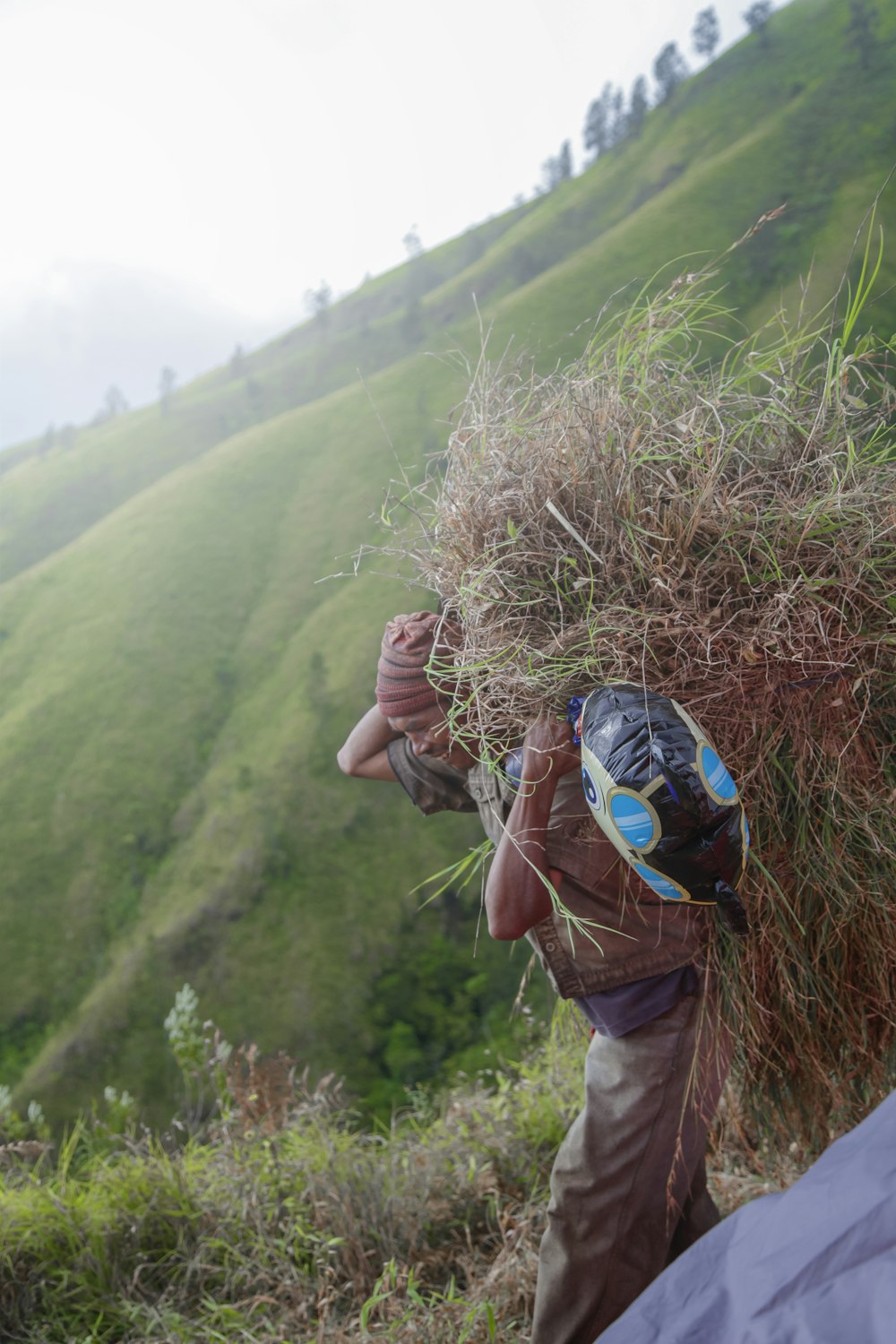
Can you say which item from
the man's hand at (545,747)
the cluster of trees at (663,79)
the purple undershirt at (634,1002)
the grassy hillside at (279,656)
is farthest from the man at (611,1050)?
the cluster of trees at (663,79)

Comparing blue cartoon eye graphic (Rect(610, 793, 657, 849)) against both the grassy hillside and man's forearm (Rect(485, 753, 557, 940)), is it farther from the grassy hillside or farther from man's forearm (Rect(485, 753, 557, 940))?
the grassy hillside

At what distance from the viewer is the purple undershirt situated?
4.99ft

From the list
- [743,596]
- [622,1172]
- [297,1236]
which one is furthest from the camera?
[297,1236]

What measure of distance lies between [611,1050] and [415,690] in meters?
0.73

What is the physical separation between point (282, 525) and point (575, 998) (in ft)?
30.8

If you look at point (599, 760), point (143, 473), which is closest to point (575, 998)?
point (599, 760)

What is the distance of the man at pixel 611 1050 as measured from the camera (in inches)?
59.3

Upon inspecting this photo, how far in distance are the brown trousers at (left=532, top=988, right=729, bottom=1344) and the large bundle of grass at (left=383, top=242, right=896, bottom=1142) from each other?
13 cm

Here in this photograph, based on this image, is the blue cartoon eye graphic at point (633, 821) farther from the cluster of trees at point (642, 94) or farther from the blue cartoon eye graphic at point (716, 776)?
the cluster of trees at point (642, 94)

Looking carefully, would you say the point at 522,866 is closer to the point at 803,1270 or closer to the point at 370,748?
the point at 370,748

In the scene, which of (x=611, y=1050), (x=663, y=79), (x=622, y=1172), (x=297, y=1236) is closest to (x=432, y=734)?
(x=611, y=1050)

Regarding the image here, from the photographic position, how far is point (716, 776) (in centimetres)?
117

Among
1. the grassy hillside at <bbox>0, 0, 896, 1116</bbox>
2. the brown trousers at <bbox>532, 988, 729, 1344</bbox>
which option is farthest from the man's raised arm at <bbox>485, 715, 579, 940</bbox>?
the grassy hillside at <bbox>0, 0, 896, 1116</bbox>

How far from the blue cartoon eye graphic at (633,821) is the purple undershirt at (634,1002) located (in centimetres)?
48
